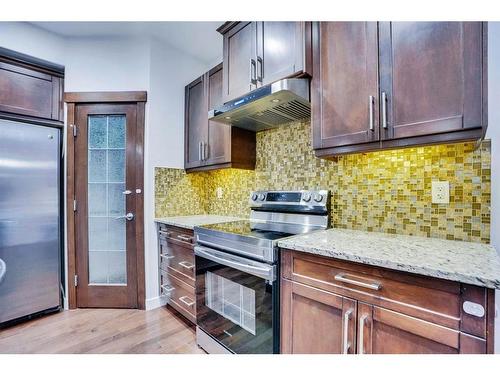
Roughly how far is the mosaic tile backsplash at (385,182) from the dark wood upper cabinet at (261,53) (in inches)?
19.7

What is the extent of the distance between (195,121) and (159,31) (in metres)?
0.84

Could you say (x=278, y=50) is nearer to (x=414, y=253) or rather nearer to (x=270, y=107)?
(x=270, y=107)

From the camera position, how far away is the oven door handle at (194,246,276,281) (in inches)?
50.8

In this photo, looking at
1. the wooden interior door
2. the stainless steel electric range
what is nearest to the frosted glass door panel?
the wooden interior door

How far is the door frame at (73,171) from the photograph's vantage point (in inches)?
90.9

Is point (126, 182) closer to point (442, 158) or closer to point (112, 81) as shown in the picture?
point (112, 81)

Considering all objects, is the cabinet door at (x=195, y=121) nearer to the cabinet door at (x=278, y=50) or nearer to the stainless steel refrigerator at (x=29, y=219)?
the cabinet door at (x=278, y=50)

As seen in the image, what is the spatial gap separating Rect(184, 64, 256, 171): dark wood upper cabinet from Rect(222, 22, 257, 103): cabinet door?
0.84 ft

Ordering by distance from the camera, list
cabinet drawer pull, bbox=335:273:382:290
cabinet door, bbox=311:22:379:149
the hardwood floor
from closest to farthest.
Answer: cabinet drawer pull, bbox=335:273:382:290 → cabinet door, bbox=311:22:379:149 → the hardwood floor

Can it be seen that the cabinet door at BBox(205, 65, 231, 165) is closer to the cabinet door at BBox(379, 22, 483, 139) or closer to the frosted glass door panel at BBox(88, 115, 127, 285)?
the frosted glass door panel at BBox(88, 115, 127, 285)

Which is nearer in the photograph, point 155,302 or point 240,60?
point 240,60

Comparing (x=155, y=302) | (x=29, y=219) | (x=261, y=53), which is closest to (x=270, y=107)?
(x=261, y=53)

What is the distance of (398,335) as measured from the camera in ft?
3.07

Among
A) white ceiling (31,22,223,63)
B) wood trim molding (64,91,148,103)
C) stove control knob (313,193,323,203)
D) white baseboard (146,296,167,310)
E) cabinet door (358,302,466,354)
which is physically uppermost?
white ceiling (31,22,223,63)
